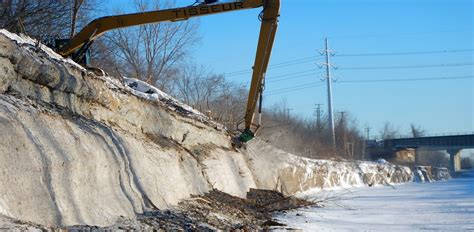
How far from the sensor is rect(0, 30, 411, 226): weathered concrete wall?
26.2 feet

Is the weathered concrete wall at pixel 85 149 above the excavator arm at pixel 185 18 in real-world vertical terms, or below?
below

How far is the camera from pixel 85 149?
984 centimetres

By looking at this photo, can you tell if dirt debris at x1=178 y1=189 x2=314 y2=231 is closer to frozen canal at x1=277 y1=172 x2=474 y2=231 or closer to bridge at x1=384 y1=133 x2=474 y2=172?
frozen canal at x1=277 y1=172 x2=474 y2=231

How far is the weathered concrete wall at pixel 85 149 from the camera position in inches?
314

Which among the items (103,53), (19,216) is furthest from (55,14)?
(19,216)

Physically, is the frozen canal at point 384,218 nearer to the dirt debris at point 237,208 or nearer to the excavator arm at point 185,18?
the dirt debris at point 237,208

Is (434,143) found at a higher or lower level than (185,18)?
higher

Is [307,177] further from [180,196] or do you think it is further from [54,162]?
[54,162]

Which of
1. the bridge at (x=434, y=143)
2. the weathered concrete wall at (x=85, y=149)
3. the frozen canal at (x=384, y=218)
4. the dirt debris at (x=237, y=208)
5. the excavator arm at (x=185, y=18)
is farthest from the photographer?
the bridge at (x=434, y=143)

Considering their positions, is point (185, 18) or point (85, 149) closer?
point (85, 149)

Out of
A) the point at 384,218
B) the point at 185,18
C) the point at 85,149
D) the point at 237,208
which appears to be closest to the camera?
the point at 85,149

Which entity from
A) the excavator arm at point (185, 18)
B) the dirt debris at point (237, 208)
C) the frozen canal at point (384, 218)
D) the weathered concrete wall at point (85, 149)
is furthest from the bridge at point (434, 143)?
the weathered concrete wall at point (85, 149)

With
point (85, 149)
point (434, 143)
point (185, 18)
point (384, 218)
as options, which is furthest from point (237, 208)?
point (434, 143)

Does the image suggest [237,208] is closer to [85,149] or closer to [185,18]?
[85,149]
